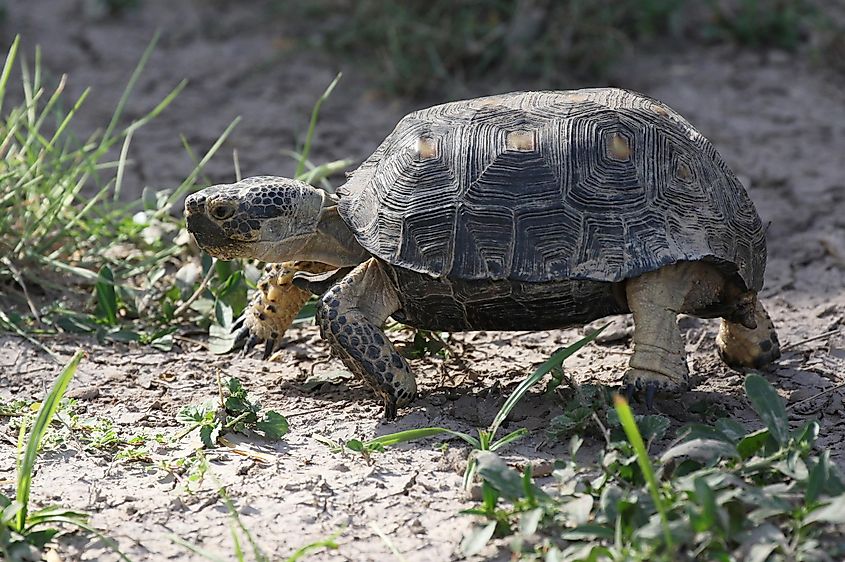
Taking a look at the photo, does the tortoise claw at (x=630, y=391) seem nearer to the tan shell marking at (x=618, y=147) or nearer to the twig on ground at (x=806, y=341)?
the tan shell marking at (x=618, y=147)

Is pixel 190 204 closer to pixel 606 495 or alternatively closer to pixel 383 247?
pixel 383 247

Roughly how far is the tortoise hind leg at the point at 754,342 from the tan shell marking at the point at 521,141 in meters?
0.98

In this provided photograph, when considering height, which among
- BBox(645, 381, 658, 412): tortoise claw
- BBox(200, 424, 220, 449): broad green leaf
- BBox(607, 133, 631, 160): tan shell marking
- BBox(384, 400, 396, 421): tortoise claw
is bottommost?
BBox(200, 424, 220, 449): broad green leaf

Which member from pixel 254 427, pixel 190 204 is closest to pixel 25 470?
pixel 254 427

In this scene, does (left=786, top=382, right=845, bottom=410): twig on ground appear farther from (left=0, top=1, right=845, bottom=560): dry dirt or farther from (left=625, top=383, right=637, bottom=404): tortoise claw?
(left=625, top=383, right=637, bottom=404): tortoise claw

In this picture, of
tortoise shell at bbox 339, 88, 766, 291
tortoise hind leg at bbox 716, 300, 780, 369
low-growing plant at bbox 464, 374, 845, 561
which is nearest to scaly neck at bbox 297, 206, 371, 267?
tortoise shell at bbox 339, 88, 766, 291

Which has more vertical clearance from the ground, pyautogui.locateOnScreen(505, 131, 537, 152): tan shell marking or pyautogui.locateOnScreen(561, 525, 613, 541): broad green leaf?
pyautogui.locateOnScreen(505, 131, 537, 152): tan shell marking

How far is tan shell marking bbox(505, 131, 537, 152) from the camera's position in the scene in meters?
3.35

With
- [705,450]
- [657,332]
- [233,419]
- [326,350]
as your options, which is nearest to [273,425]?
[233,419]

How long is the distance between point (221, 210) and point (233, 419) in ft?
2.31

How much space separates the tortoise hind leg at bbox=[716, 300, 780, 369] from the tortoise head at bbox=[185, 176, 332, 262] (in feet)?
4.96

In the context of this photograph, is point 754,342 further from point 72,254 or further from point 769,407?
point 72,254

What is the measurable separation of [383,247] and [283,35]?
168 inches

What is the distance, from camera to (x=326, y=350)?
4.20 m
